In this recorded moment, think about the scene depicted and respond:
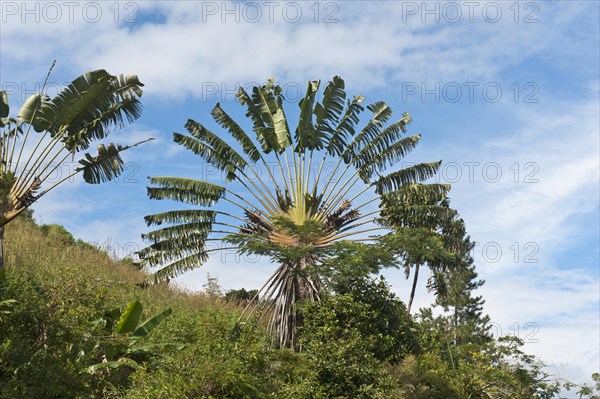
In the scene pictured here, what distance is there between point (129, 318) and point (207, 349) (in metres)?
2.16

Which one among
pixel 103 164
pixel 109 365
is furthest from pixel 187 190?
pixel 109 365

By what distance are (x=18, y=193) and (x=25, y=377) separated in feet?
31.6

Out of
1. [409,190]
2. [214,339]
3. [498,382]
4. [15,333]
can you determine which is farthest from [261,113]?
[15,333]

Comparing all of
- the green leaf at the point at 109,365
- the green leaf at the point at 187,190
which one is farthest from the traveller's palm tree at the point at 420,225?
the green leaf at the point at 109,365

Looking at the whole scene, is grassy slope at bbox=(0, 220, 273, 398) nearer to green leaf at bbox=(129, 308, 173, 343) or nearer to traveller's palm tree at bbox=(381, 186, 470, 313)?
green leaf at bbox=(129, 308, 173, 343)

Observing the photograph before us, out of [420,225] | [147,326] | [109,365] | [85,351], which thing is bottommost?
[109,365]

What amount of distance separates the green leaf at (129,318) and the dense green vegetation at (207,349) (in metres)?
0.02

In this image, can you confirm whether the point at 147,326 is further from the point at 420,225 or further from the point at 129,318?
the point at 420,225

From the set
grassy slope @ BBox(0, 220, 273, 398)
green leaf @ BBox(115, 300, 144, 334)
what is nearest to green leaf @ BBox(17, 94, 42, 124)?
grassy slope @ BBox(0, 220, 273, 398)

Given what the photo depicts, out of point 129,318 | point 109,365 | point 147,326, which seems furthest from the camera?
point 147,326

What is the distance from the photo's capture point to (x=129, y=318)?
15734 mm

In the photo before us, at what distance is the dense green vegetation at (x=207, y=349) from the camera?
40.2 feet

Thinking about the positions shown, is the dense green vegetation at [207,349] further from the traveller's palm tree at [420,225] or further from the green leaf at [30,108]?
the green leaf at [30,108]

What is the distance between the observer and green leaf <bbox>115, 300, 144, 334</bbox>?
51.3ft
